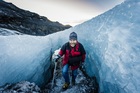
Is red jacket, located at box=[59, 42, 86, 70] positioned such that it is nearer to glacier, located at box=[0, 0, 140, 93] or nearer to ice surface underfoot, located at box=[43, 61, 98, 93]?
glacier, located at box=[0, 0, 140, 93]

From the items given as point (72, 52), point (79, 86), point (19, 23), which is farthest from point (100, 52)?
point (19, 23)

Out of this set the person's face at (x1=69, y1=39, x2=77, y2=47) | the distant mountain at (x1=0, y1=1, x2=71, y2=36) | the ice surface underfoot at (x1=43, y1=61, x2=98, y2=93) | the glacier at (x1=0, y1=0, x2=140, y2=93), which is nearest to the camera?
the glacier at (x1=0, y1=0, x2=140, y2=93)

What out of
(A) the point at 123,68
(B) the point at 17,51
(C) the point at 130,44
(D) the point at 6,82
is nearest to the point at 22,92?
(D) the point at 6,82

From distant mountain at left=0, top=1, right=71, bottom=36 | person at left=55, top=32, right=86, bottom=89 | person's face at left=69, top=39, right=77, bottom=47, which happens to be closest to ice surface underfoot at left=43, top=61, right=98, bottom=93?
person at left=55, top=32, right=86, bottom=89

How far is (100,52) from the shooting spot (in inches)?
227

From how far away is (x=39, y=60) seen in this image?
22.3ft

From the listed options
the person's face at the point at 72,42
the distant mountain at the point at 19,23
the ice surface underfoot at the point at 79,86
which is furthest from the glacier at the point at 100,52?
the distant mountain at the point at 19,23

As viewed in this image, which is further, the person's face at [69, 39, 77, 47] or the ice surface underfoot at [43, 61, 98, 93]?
the ice surface underfoot at [43, 61, 98, 93]

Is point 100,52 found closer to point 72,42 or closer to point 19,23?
point 72,42

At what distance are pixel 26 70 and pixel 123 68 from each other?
3.06 metres

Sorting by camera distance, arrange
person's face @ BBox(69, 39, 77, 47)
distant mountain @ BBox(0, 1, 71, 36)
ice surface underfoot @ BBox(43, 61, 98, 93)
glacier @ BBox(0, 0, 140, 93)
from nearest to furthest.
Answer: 1. glacier @ BBox(0, 0, 140, 93)
2. person's face @ BBox(69, 39, 77, 47)
3. ice surface underfoot @ BBox(43, 61, 98, 93)
4. distant mountain @ BBox(0, 1, 71, 36)

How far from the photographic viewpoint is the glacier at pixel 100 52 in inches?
185

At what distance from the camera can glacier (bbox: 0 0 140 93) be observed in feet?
15.4

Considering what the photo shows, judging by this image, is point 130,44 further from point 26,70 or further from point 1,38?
point 1,38
